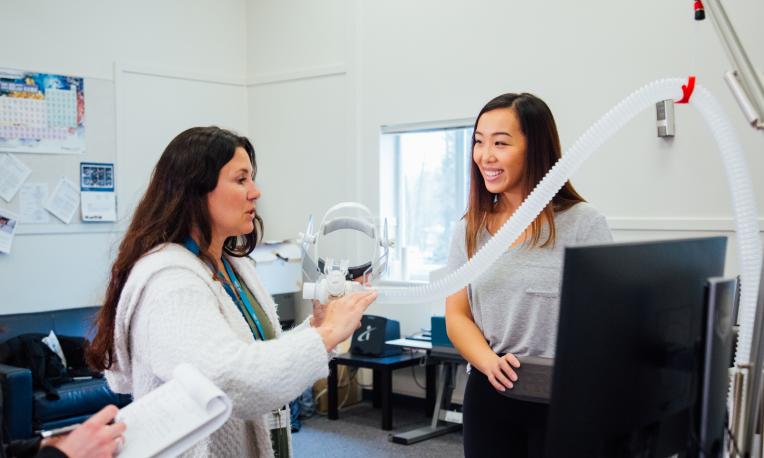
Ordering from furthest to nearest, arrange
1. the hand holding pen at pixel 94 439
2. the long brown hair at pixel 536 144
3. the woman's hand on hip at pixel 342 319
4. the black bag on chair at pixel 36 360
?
the black bag on chair at pixel 36 360
the long brown hair at pixel 536 144
the woman's hand on hip at pixel 342 319
the hand holding pen at pixel 94 439

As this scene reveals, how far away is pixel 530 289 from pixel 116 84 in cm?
400

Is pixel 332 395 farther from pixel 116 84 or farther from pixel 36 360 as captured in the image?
pixel 116 84

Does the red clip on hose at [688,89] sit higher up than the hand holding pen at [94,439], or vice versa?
the red clip on hose at [688,89]

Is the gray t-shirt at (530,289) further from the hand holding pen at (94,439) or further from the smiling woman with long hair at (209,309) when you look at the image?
the hand holding pen at (94,439)

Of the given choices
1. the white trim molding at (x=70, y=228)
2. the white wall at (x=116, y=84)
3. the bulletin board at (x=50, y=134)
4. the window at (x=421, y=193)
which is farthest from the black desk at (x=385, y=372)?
the bulletin board at (x=50, y=134)

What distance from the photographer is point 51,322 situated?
4543 mm

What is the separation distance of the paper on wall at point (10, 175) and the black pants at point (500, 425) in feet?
12.1

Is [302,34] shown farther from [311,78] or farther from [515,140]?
[515,140]

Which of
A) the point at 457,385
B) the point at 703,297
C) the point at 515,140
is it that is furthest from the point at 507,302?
the point at 457,385

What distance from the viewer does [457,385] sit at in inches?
186

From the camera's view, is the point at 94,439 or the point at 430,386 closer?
the point at 94,439

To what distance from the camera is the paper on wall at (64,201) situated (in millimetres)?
4723

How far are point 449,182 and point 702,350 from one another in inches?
153

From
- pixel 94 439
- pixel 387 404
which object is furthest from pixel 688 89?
pixel 387 404
